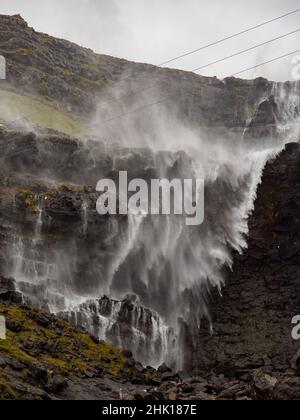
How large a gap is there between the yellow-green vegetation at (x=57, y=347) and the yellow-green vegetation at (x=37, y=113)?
40269 mm

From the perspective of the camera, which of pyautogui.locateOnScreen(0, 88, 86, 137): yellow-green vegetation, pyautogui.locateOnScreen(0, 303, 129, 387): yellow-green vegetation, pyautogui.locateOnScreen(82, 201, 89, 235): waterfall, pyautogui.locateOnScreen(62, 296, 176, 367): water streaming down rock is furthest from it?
pyautogui.locateOnScreen(0, 88, 86, 137): yellow-green vegetation

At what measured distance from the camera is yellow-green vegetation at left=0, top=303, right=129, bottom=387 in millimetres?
38178

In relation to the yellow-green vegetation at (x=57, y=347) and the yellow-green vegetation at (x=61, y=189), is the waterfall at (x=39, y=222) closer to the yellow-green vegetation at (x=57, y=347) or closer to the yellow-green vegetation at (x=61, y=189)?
the yellow-green vegetation at (x=61, y=189)

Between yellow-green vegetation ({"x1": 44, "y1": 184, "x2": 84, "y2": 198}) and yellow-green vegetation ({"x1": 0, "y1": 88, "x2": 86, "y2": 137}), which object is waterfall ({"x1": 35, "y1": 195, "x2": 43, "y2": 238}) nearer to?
yellow-green vegetation ({"x1": 44, "y1": 184, "x2": 84, "y2": 198})

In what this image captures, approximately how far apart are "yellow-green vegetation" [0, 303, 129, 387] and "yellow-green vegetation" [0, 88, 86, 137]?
40.3 meters

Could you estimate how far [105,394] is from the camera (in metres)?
37.0

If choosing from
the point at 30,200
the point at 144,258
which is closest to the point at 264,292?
the point at 144,258

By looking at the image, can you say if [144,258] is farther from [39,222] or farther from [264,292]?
[264,292]

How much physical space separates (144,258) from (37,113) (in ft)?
120

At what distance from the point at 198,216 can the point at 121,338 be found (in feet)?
59.3

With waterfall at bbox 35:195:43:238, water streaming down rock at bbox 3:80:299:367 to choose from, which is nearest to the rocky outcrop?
water streaming down rock at bbox 3:80:299:367

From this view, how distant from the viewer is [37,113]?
88.7m
